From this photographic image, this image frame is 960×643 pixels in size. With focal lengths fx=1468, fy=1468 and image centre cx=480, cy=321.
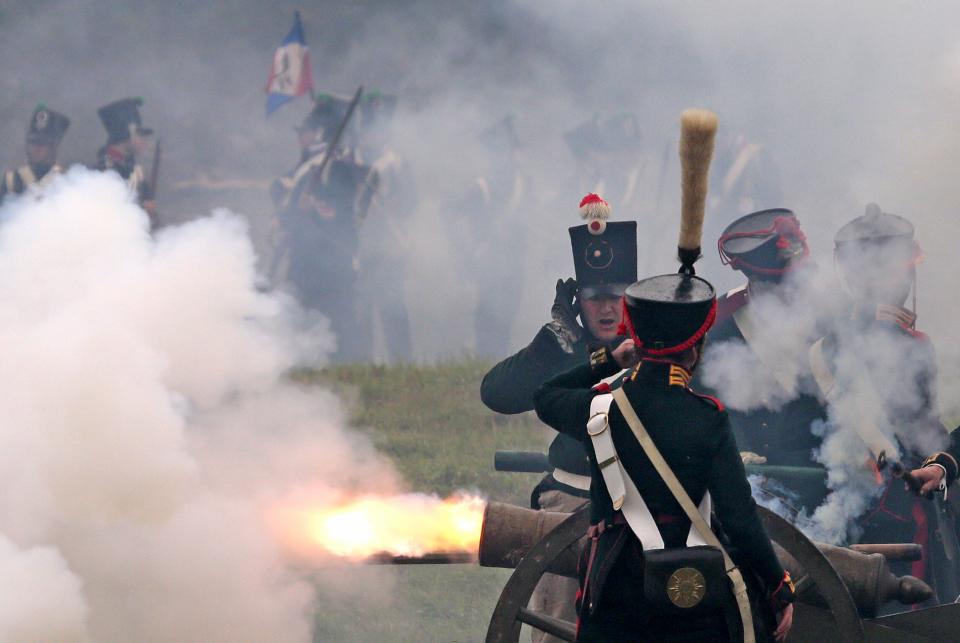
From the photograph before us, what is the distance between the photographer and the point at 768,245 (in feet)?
19.1

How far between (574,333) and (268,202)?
14.3 m

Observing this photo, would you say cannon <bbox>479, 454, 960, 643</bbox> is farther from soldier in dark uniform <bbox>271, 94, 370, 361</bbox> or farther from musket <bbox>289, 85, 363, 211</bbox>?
musket <bbox>289, 85, 363, 211</bbox>

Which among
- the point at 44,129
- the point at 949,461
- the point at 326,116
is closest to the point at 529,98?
the point at 326,116

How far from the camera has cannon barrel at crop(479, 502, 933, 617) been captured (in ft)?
15.1

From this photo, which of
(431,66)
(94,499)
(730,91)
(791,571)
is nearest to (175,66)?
(431,66)

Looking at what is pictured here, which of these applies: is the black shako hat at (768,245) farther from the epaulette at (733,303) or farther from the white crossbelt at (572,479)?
the white crossbelt at (572,479)

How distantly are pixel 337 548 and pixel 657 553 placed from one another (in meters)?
2.07

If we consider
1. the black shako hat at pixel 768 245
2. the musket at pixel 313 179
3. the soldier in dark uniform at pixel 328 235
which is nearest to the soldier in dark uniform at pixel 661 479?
the black shako hat at pixel 768 245

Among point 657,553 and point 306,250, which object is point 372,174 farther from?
point 657,553

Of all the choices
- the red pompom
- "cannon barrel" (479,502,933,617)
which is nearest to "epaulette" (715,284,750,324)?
the red pompom

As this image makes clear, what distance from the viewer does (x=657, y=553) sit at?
152 inches

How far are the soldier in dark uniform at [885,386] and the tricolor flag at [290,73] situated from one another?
11077 mm

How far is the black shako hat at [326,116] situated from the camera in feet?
48.3

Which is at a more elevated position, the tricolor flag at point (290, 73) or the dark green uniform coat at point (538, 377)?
the tricolor flag at point (290, 73)
